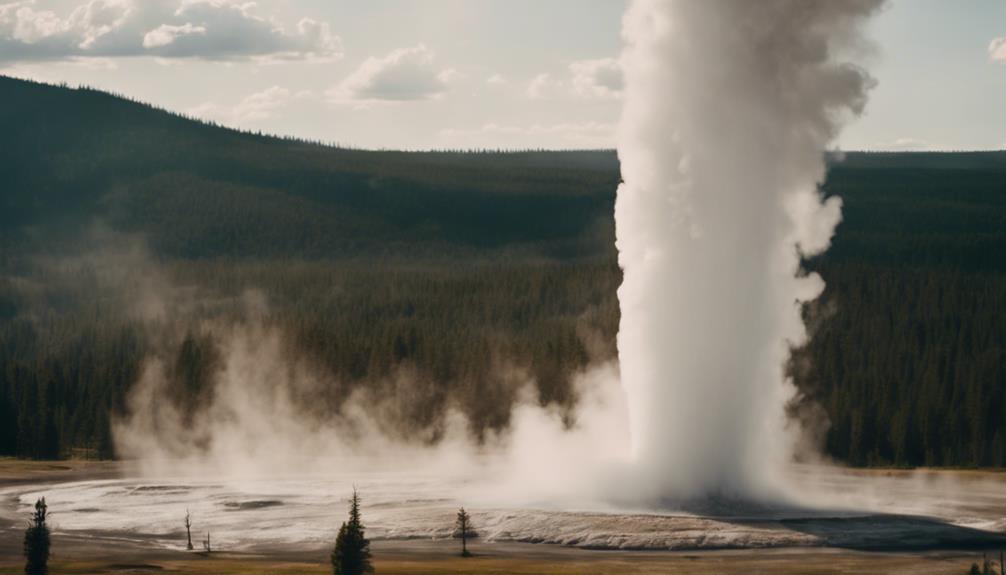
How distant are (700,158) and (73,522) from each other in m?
34.9

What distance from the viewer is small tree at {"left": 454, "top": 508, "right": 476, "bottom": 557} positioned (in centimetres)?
6354

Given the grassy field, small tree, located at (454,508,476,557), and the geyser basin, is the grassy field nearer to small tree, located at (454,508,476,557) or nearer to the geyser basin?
small tree, located at (454,508,476,557)

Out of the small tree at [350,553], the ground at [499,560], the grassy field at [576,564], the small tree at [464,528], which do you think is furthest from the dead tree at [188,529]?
the small tree at [350,553]

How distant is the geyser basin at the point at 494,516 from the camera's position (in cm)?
6425

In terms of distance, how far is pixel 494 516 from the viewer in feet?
226

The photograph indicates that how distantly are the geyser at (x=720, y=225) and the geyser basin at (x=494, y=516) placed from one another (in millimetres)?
3689

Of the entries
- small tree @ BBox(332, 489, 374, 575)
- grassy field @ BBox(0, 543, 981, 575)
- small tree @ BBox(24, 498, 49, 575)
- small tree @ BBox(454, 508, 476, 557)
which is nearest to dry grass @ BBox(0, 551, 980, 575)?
grassy field @ BBox(0, 543, 981, 575)

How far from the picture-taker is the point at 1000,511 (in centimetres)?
7431

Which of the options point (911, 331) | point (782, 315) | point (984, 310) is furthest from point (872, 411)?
point (782, 315)

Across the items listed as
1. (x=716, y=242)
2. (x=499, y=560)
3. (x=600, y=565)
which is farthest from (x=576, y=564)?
(x=716, y=242)

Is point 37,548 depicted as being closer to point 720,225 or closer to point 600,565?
point 600,565

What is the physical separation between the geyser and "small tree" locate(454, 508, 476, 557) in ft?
27.7

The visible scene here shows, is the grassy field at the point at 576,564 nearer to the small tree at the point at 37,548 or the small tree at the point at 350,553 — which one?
the small tree at the point at 37,548

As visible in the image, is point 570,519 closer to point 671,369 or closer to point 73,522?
point 671,369
